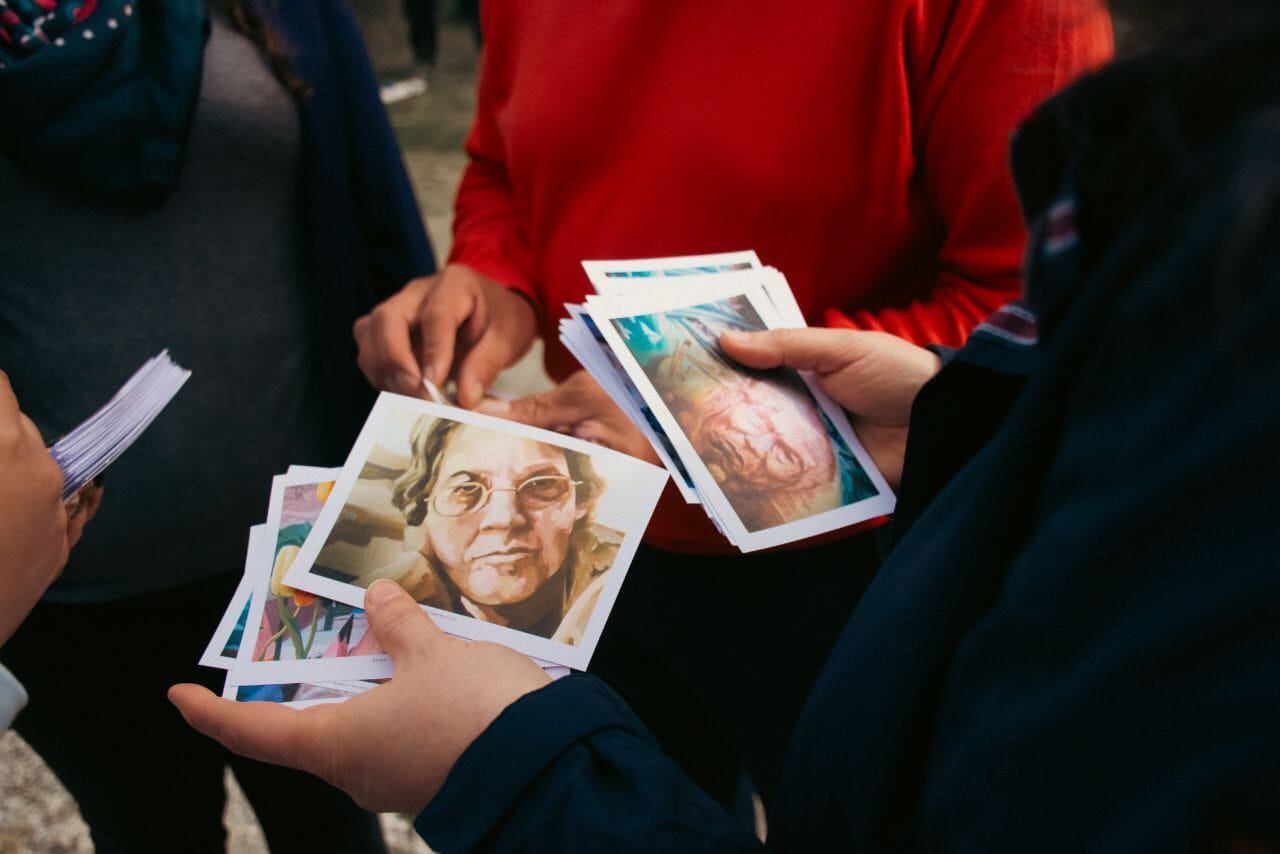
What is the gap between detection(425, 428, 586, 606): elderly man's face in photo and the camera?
0.84 meters

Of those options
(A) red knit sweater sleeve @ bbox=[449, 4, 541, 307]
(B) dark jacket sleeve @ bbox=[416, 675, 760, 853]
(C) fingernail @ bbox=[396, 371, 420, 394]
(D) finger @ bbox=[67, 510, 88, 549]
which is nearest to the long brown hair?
(A) red knit sweater sleeve @ bbox=[449, 4, 541, 307]

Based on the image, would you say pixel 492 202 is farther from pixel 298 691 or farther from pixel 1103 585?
pixel 1103 585

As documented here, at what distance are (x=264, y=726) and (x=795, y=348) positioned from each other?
63 cm

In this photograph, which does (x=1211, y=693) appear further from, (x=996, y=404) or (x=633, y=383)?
(x=633, y=383)

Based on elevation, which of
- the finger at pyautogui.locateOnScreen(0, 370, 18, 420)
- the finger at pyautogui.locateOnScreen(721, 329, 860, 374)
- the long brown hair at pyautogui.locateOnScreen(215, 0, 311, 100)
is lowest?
the finger at pyautogui.locateOnScreen(721, 329, 860, 374)

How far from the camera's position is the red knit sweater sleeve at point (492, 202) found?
1.18m

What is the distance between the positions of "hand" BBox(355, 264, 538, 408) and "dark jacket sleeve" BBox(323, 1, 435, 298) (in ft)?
0.57

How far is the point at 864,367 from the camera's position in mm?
905

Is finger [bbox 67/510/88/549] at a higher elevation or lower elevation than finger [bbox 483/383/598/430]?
higher

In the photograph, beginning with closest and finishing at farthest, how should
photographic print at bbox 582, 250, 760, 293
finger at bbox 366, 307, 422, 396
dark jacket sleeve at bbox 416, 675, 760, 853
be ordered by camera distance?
dark jacket sleeve at bbox 416, 675, 760, 853 < photographic print at bbox 582, 250, 760, 293 < finger at bbox 366, 307, 422, 396

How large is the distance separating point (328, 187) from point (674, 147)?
51cm

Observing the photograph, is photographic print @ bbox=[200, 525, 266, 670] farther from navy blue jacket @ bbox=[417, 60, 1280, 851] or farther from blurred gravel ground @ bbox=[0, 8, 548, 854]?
blurred gravel ground @ bbox=[0, 8, 548, 854]

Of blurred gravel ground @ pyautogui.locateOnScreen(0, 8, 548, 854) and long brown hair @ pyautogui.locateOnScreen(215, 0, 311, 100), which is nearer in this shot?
long brown hair @ pyautogui.locateOnScreen(215, 0, 311, 100)

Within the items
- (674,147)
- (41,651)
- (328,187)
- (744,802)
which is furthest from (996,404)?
(41,651)
